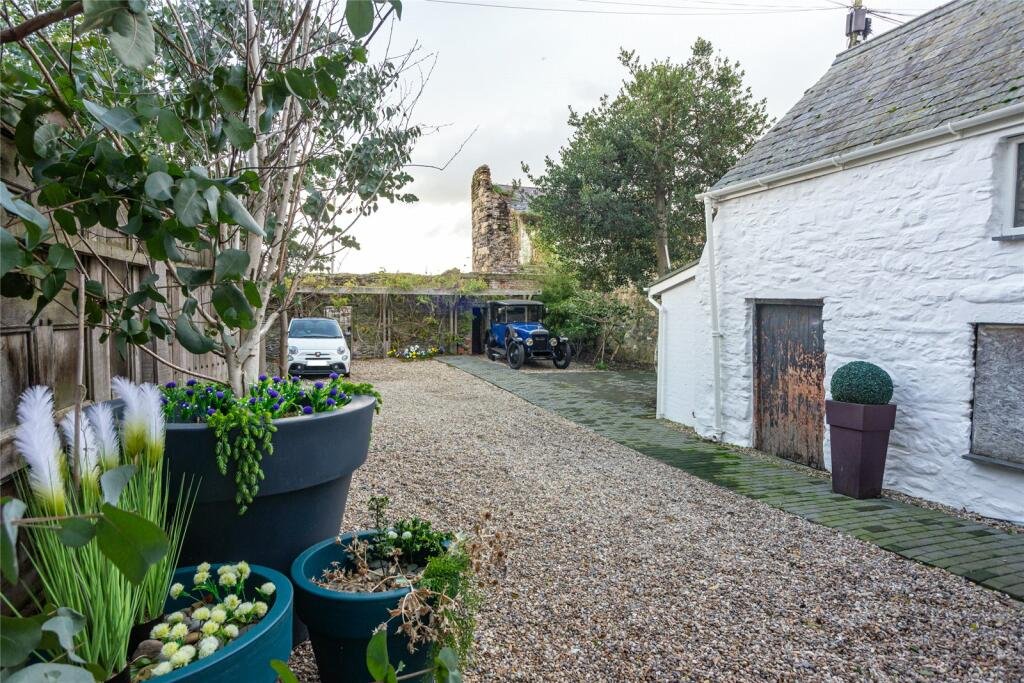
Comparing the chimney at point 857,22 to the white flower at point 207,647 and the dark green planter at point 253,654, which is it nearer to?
the dark green planter at point 253,654

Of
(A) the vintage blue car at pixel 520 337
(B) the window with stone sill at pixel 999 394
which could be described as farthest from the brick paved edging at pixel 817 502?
(A) the vintage blue car at pixel 520 337

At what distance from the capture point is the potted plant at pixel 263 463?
2.00 metres

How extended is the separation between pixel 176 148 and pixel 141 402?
2251mm

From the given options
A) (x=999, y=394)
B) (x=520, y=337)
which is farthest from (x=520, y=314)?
(x=999, y=394)

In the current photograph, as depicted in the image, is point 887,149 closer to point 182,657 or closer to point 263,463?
point 263,463

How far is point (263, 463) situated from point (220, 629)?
577 mm

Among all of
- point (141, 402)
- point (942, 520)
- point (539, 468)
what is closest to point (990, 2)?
point (942, 520)

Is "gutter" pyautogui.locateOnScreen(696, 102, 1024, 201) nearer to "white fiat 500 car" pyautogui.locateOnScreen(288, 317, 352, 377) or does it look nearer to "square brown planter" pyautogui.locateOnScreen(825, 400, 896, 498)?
"square brown planter" pyautogui.locateOnScreen(825, 400, 896, 498)

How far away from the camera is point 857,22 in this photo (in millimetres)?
8852

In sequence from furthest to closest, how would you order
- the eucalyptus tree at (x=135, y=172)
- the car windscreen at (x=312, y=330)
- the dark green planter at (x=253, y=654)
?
the car windscreen at (x=312, y=330) → the dark green planter at (x=253, y=654) → the eucalyptus tree at (x=135, y=172)

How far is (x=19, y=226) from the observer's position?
1742mm

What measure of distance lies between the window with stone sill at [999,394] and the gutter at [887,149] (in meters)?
1.49

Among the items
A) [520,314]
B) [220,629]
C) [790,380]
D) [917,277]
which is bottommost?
[220,629]

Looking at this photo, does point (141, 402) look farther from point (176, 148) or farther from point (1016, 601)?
point (1016, 601)
